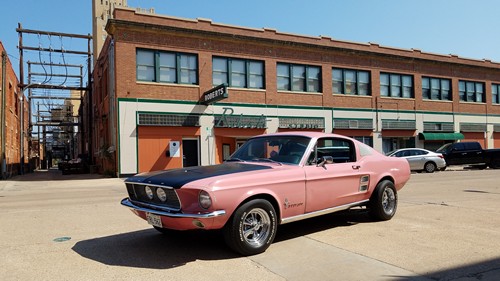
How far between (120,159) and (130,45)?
6219 millimetres

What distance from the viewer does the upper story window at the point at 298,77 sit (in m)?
26.3

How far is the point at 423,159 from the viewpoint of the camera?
73.2 ft

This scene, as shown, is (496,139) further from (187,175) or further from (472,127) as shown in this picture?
(187,175)

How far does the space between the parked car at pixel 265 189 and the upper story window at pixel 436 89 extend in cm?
2836

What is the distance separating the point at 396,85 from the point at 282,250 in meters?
28.7

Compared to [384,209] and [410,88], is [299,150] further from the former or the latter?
[410,88]

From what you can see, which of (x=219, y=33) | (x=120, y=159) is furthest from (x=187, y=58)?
(x=120, y=159)

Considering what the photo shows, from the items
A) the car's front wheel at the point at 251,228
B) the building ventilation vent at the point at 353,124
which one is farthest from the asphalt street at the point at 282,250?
the building ventilation vent at the point at 353,124

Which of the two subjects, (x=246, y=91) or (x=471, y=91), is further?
(x=471, y=91)

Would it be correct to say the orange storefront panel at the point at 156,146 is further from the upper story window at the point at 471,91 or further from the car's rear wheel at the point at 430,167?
the upper story window at the point at 471,91

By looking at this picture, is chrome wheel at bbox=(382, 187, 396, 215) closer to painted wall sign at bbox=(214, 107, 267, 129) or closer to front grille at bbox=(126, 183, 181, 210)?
front grille at bbox=(126, 183, 181, 210)

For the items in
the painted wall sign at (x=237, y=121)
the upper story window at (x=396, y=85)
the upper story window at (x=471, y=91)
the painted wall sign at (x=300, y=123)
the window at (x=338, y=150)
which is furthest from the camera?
the upper story window at (x=471, y=91)

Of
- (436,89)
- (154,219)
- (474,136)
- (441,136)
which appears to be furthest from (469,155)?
(154,219)

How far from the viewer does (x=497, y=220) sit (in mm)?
7074
